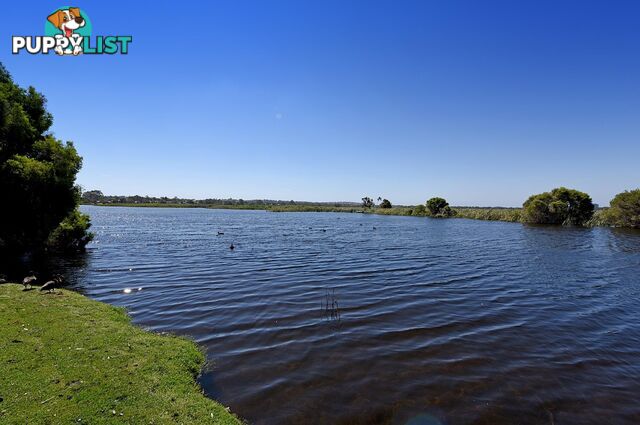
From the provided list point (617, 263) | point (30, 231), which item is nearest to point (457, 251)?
point (617, 263)

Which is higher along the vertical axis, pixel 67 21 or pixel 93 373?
pixel 67 21

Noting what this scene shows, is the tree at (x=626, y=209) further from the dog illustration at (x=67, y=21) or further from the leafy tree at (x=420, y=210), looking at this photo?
the dog illustration at (x=67, y=21)

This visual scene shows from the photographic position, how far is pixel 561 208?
81.1m

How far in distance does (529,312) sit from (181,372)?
1604 cm

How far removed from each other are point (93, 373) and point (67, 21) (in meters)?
24.6

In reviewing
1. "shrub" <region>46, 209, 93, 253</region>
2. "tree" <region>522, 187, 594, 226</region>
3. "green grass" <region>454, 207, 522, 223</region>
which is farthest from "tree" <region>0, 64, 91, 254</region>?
"green grass" <region>454, 207, 522, 223</region>

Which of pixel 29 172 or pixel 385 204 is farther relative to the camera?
pixel 385 204

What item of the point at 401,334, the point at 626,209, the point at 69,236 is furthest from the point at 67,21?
the point at 626,209

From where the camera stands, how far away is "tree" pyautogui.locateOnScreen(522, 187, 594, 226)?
79.9m

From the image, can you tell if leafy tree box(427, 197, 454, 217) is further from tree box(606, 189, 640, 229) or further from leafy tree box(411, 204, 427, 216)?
tree box(606, 189, 640, 229)

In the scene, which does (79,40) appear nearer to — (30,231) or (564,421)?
(30,231)

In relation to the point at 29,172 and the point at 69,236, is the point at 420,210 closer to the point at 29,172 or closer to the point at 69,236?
the point at 69,236

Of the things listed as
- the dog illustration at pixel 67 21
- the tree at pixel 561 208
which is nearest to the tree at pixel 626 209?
the tree at pixel 561 208

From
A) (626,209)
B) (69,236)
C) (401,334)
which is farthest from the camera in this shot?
(626,209)
